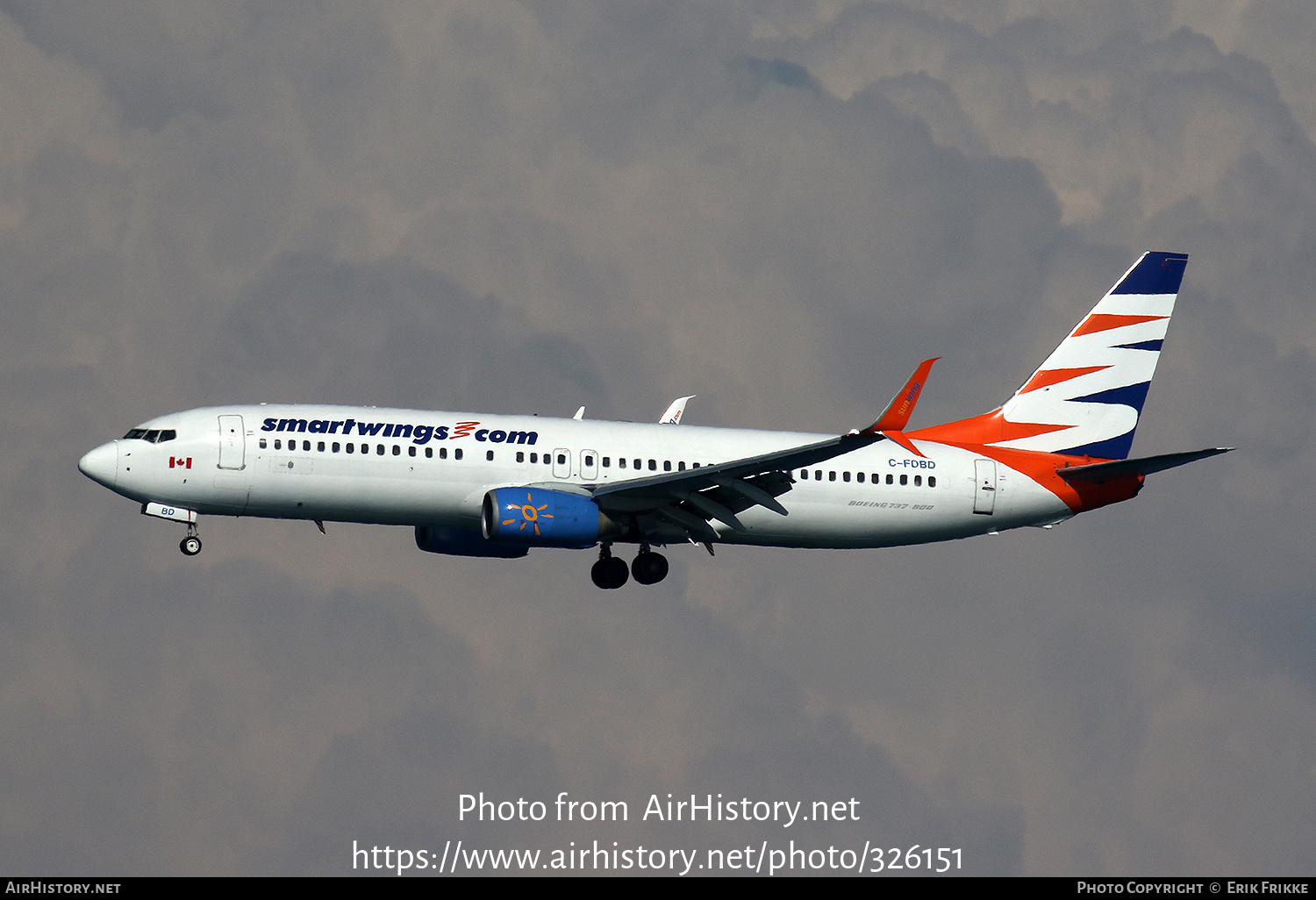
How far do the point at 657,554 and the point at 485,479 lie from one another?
667cm

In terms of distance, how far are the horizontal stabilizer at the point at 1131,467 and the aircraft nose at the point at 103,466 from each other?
30150 millimetres

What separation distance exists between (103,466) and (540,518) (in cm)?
1312

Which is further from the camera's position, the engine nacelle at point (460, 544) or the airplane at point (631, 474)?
the engine nacelle at point (460, 544)

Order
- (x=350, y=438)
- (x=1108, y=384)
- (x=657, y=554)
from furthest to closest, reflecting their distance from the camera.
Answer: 1. (x=1108, y=384)
2. (x=657, y=554)
3. (x=350, y=438)

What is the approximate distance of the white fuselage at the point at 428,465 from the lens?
173 ft

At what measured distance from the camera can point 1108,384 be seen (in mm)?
62500

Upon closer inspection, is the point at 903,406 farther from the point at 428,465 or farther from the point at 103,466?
the point at 103,466

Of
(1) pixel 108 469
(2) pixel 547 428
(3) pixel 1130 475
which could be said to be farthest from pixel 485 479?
(3) pixel 1130 475

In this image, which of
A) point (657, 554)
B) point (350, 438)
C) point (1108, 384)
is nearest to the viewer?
point (350, 438)

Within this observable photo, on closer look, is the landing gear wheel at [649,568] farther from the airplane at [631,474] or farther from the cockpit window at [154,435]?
the cockpit window at [154,435]

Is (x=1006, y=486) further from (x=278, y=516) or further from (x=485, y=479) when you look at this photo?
(x=278, y=516)

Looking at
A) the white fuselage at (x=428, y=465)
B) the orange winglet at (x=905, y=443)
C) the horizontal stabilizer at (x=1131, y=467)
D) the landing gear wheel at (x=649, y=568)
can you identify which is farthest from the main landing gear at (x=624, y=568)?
the horizontal stabilizer at (x=1131, y=467)

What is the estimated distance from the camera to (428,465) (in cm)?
5319

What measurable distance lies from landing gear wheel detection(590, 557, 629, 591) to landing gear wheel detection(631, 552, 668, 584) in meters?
0.42
